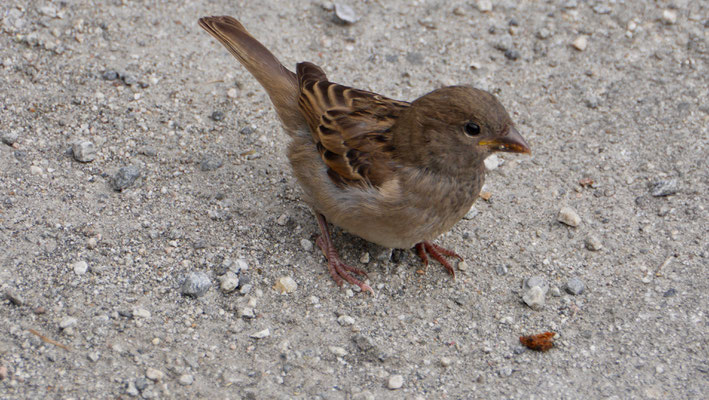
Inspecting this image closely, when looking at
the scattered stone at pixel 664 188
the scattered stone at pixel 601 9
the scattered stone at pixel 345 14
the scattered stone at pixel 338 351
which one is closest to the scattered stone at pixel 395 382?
the scattered stone at pixel 338 351

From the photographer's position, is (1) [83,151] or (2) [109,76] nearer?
(1) [83,151]

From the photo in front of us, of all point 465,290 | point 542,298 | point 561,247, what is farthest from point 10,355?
point 561,247

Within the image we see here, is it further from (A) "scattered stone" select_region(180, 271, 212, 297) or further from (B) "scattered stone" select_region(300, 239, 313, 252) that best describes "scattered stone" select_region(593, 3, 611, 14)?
(A) "scattered stone" select_region(180, 271, 212, 297)

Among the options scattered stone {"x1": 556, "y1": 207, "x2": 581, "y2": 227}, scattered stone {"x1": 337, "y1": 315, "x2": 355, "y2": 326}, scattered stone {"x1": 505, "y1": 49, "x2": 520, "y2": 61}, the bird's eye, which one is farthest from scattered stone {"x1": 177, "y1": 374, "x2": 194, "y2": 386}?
scattered stone {"x1": 505, "y1": 49, "x2": 520, "y2": 61}

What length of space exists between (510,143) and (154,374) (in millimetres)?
2355

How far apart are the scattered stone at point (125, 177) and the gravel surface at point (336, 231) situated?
3 centimetres

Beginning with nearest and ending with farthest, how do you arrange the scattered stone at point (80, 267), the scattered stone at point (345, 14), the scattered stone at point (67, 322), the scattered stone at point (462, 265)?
the scattered stone at point (67, 322) < the scattered stone at point (80, 267) < the scattered stone at point (462, 265) < the scattered stone at point (345, 14)

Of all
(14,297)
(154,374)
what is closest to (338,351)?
(154,374)

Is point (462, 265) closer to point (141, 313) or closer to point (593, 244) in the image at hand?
point (593, 244)

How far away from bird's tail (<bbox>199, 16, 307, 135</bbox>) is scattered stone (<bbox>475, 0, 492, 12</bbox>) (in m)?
2.33

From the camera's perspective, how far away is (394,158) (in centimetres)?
460

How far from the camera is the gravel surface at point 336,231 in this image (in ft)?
13.9

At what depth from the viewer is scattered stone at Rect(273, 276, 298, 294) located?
473cm

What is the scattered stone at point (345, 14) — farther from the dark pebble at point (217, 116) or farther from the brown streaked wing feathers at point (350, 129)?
the brown streaked wing feathers at point (350, 129)
